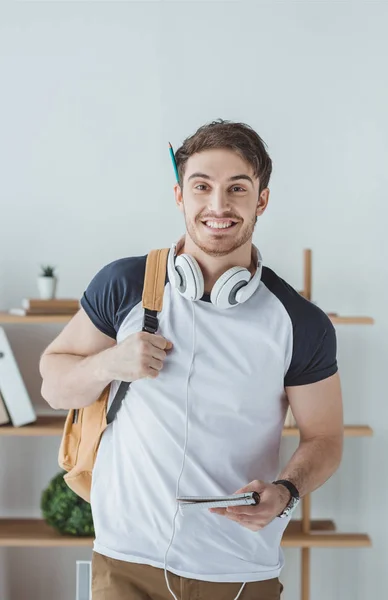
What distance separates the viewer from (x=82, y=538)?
3.09m

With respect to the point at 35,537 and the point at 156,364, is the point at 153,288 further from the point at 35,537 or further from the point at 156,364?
the point at 35,537

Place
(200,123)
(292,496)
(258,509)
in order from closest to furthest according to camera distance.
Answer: (258,509), (292,496), (200,123)

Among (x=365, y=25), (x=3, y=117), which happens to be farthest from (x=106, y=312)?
(x=365, y=25)

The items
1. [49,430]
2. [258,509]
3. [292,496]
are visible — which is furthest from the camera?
[49,430]

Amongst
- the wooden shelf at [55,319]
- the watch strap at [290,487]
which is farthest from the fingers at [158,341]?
the wooden shelf at [55,319]

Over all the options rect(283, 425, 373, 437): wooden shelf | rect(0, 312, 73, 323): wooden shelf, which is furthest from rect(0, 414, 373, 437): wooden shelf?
rect(0, 312, 73, 323): wooden shelf

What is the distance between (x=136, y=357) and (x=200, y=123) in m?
1.77

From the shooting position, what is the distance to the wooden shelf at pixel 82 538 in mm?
3061

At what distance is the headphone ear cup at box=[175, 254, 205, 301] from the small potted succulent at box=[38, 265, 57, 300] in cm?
143

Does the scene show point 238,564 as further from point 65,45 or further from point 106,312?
point 65,45

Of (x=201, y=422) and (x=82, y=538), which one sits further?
(x=82, y=538)

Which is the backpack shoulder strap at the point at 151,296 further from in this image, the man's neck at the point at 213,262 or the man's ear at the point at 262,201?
the man's ear at the point at 262,201

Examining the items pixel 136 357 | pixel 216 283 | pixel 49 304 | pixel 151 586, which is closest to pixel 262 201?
pixel 216 283

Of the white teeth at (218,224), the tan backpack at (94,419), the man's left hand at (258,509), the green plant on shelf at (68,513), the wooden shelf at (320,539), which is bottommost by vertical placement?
the wooden shelf at (320,539)
